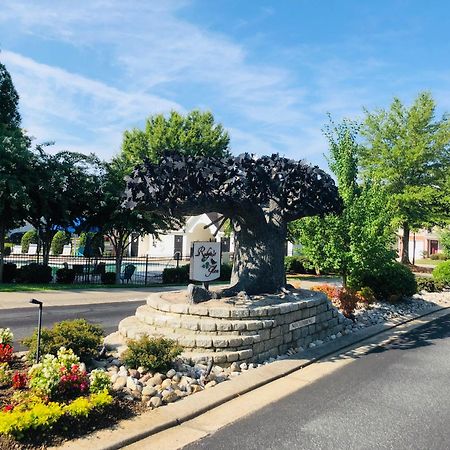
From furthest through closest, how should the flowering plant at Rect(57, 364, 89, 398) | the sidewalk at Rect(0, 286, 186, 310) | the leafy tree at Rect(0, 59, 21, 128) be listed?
the leafy tree at Rect(0, 59, 21, 128) < the sidewalk at Rect(0, 286, 186, 310) < the flowering plant at Rect(57, 364, 89, 398)

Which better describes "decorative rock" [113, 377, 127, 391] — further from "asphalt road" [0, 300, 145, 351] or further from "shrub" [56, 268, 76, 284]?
"shrub" [56, 268, 76, 284]

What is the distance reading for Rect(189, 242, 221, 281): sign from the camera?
10.7 m

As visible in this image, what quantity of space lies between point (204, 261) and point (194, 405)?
15.0 ft

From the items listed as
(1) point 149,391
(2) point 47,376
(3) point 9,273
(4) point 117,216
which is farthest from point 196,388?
(3) point 9,273

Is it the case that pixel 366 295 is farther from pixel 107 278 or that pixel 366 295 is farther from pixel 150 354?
pixel 107 278

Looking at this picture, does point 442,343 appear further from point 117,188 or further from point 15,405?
point 117,188

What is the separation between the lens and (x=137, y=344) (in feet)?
25.1

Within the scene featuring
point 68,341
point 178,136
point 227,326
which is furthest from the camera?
point 178,136

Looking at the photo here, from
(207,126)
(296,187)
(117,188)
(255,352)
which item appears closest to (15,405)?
(255,352)

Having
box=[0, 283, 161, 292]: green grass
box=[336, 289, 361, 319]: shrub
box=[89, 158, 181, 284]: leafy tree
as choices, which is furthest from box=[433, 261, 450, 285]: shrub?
box=[0, 283, 161, 292]: green grass

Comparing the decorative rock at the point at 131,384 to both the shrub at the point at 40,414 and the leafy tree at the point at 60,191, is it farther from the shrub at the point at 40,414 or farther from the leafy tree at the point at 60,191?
the leafy tree at the point at 60,191

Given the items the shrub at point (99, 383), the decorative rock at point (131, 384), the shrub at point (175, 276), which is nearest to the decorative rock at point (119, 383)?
the decorative rock at point (131, 384)

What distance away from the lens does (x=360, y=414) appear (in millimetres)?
6645

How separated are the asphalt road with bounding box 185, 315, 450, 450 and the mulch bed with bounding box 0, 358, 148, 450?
118cm
